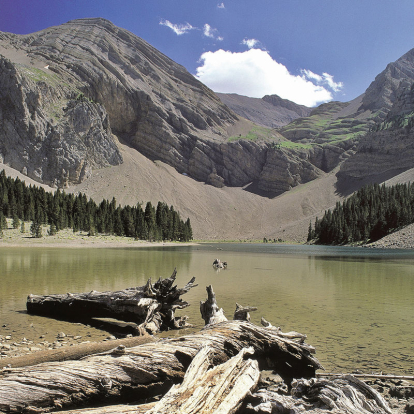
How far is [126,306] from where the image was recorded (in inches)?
402

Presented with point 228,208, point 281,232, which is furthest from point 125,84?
point 281,232

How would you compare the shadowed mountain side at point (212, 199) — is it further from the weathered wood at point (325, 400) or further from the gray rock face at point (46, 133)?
the weathered wood at point (325, 400)

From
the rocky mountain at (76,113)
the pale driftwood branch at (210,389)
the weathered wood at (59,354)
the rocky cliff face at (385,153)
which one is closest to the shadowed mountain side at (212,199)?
the rocky mountain at (76,113)

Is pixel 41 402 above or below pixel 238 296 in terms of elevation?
above

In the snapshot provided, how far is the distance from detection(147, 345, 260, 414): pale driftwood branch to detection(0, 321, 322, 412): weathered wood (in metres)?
0.77

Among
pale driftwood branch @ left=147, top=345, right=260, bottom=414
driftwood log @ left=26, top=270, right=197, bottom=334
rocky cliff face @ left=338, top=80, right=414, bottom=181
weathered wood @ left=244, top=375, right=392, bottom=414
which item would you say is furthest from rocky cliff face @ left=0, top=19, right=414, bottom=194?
weathered wood @ left=244, top=375, right=392, bottom=414

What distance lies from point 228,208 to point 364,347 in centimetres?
17057

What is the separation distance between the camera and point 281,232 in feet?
495

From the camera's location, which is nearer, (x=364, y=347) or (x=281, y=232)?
(x=364, y=347)

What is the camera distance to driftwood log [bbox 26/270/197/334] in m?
9.92

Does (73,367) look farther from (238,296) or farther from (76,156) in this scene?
(76,156)

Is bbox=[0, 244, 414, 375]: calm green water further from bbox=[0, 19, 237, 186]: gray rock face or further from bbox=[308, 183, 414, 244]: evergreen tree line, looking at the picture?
bbox=[0, 19, 237, 186]: gray rock face

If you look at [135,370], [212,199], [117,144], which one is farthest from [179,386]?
[117,144]

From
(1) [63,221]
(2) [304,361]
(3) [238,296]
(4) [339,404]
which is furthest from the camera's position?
(1) [63,221]
